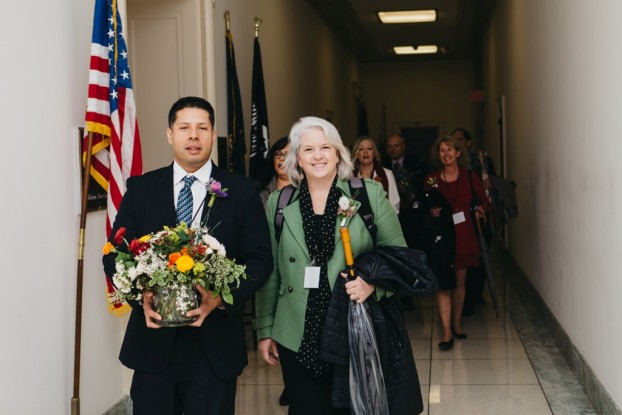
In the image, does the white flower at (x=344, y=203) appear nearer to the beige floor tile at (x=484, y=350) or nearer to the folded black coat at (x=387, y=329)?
the folded black coat at (x=387, y=329)

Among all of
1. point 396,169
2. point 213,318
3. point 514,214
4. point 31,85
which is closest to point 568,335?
point 514,214

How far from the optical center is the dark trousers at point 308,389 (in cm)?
327

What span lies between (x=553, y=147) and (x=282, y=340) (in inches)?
154

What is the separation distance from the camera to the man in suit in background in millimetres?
6812

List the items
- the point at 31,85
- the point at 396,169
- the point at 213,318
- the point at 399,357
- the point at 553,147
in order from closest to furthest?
the point at 213,318, the point at 399,357, the point at 31,85, the point at 553,147, the point at 396,169

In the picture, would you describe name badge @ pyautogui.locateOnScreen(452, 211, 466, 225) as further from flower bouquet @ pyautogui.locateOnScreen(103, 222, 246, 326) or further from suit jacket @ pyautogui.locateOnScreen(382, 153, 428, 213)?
flower bouquet @ pyautogui.locateOnScreen(103, 222, 246, 326)

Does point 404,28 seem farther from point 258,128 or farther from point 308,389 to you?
point 308,389

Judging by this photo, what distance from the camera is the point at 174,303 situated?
2.67m

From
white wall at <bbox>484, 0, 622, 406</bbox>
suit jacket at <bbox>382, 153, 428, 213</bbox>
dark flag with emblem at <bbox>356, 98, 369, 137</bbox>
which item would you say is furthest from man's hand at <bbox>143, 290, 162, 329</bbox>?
dark flag with emblem at <bbox>356, 98, 369, 137</bbox>

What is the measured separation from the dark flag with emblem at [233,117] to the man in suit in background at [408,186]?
57.9 inches

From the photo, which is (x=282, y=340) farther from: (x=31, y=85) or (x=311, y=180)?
(x=31, y=85)

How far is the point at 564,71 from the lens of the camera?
19.3 feet

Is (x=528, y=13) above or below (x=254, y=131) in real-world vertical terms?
above

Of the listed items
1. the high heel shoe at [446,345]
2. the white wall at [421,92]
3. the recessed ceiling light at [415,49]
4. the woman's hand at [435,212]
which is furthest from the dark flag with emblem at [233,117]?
the white wall at [421,92]
